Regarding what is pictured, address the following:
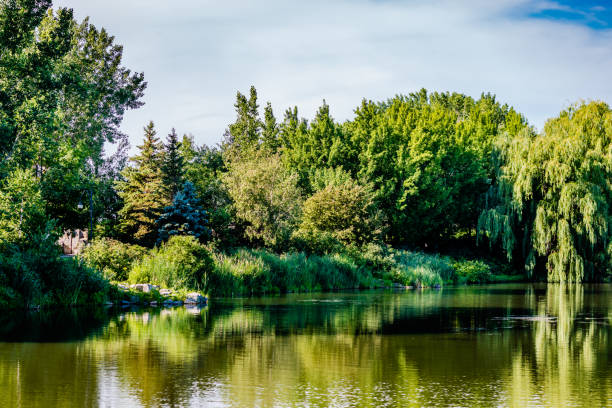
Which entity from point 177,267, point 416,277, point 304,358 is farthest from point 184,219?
point 304,358

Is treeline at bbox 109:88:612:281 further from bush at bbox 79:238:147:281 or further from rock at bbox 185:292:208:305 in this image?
rock at bbox 185:292:208:305

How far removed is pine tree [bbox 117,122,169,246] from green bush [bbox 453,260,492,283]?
19.9 meters

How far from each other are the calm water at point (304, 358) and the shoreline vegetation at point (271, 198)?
17.2 ft

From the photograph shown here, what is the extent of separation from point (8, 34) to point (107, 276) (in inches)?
537

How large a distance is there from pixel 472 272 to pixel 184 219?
66.8ft

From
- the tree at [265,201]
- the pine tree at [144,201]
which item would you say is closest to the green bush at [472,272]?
the tree at [265,201]

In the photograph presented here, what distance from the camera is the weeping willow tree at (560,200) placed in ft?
133

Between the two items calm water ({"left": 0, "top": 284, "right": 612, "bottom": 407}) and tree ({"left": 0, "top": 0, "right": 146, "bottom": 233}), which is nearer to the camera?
calm water ({"left": 0, "top": 284, "right": 612, "bottom": 407})

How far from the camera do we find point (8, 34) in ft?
102

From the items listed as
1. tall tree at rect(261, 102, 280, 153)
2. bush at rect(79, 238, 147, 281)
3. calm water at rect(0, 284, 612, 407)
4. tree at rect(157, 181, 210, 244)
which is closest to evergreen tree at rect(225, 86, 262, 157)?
tall tree at rect(261, 102, 280, 153)

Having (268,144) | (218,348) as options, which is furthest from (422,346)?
(268,144)

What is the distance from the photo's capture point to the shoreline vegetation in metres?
26.1

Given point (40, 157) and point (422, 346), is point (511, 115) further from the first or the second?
point (422, 346)

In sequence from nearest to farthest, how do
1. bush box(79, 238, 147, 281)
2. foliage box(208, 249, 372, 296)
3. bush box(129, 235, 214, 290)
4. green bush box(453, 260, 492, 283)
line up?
bush box(79, 238, 147, 281) → bush box(129, 235, 214, 290) → foliage box(208, 249, 372, 296) → green bush box(453, 260, 492, 283)
